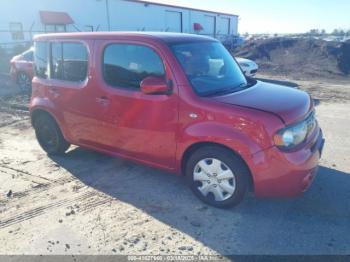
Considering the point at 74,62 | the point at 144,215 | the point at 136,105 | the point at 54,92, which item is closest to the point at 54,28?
the point at 54,92

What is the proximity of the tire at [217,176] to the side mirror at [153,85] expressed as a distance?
0.82 meters

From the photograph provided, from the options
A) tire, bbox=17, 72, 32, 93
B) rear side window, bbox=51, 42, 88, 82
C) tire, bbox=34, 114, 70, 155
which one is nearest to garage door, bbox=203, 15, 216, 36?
tire, bbox=17, 72, 32, 93

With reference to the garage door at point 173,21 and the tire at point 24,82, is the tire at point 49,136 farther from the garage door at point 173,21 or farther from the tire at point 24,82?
the garage door at point 173,21

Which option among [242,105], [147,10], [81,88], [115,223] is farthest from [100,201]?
[147,10]

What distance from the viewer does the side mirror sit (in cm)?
390

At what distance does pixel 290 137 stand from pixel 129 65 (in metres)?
2.15

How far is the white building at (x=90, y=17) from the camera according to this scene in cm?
2639

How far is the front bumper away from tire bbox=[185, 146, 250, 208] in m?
0.18

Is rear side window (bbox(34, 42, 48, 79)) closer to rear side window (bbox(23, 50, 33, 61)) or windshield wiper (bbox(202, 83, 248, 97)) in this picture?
windshield wiper (bbox(202, 83, 248, 97))

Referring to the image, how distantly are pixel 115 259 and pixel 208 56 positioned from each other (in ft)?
8.91

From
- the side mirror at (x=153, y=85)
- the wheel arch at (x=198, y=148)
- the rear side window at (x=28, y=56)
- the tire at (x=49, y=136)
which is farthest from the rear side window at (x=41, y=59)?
the rear side window at (x=28, y=56)

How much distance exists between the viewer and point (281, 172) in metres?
3.55

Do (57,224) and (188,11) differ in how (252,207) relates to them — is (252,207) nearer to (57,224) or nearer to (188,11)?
(57,224)

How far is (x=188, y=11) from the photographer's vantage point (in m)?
42.4
